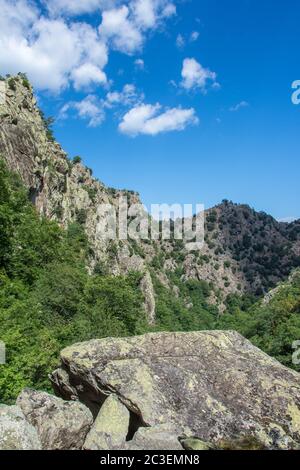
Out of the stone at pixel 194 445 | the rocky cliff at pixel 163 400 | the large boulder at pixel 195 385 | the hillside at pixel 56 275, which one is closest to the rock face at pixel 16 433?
the rocky cliff at pixel 163 400

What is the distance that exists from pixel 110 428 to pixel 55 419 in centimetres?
113

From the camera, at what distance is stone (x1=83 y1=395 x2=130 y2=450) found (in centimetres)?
745

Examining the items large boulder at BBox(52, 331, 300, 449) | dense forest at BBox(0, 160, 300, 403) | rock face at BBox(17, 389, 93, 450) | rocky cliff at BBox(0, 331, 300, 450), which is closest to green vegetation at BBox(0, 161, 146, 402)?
dense forest at BBox(0, 160, 300, 403)

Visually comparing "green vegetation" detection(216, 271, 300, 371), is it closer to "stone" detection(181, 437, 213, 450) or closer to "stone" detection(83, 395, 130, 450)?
"stone" detection(83, 395, 130, 450)

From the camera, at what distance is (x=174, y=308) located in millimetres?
135250

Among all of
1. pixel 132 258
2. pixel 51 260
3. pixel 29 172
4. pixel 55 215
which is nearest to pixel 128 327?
pixel 51 260

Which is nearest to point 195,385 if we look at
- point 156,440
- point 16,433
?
point 156,440

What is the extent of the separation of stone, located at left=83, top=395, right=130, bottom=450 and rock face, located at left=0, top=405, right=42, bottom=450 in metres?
1.01

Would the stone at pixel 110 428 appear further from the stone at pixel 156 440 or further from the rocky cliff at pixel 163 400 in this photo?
the stone at pixel 156 440

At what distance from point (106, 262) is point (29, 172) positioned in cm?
3951

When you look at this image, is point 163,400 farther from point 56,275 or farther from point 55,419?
point 56,275

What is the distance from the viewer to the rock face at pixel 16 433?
22.4ft

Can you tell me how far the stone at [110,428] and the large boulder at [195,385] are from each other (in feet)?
1.49
